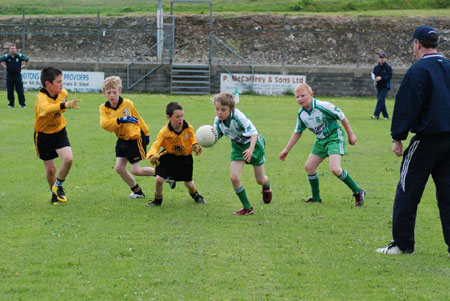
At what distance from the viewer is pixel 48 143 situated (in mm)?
9102

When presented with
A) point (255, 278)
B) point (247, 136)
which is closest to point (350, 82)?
point (247, 136)

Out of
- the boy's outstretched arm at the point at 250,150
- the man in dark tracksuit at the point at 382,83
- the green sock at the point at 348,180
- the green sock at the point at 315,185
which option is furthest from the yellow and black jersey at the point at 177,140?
the man in dark tracksuit at the point at 382,83

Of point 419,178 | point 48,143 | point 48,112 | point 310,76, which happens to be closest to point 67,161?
point 48,143

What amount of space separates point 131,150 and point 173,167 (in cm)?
80

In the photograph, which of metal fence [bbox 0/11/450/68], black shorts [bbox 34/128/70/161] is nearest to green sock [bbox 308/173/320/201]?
black shorts [bbox 34/128/70/161]

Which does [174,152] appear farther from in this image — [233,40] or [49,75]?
[233,40]

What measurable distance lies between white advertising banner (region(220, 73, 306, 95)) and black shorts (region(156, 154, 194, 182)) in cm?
2244

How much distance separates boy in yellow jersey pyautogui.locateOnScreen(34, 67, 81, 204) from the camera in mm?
8867

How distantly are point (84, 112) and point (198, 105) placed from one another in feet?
15.8

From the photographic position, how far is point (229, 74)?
104 ft

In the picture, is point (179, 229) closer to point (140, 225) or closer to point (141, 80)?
point (140, 225)

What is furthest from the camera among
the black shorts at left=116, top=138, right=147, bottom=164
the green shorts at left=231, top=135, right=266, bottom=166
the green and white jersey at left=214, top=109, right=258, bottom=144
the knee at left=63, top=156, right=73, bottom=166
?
the black shorts at left=116, top=138, right=147, bottom=164

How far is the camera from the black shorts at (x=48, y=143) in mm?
9102

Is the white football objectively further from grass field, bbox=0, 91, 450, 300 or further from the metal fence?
the metal fence
